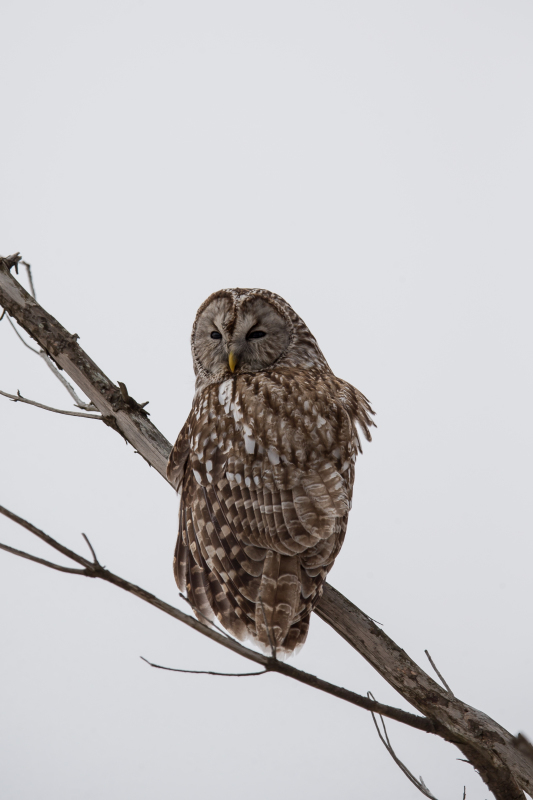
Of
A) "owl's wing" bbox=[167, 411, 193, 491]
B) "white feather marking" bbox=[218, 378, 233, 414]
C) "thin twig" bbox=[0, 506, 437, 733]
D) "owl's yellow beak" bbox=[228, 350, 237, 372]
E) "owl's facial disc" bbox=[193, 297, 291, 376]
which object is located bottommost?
"thin twig" bbox=[0, 506, 437, 733]

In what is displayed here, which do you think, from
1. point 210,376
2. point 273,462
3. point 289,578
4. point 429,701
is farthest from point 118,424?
point 429,701

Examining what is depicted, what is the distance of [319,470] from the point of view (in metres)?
2.26

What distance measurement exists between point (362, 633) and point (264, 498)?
0.52 m

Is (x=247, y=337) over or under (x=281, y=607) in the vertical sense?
over

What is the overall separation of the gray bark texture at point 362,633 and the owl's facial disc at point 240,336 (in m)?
0.40

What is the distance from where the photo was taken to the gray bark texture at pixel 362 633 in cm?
171

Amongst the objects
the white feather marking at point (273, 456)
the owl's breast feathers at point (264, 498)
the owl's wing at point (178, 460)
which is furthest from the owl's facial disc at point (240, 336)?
the white feather marking at point (273, 456)

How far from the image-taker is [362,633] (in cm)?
212

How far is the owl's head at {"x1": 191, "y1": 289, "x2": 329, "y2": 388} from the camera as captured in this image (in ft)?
8.68

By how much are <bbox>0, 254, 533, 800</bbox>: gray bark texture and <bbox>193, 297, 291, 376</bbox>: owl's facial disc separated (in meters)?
0.40

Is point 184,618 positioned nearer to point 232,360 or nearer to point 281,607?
point 281,607

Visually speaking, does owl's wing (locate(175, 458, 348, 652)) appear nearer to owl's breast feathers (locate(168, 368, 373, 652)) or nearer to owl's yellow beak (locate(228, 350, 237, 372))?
owl's breast feathers (locate(168, 368, 373, 652))

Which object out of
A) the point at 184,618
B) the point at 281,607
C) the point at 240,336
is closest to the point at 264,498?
the point at 281,607

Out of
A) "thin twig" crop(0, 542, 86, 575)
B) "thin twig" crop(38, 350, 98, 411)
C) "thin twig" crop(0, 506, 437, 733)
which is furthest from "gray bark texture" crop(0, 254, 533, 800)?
"thin twig" crop(0, 542, 86, 575)
